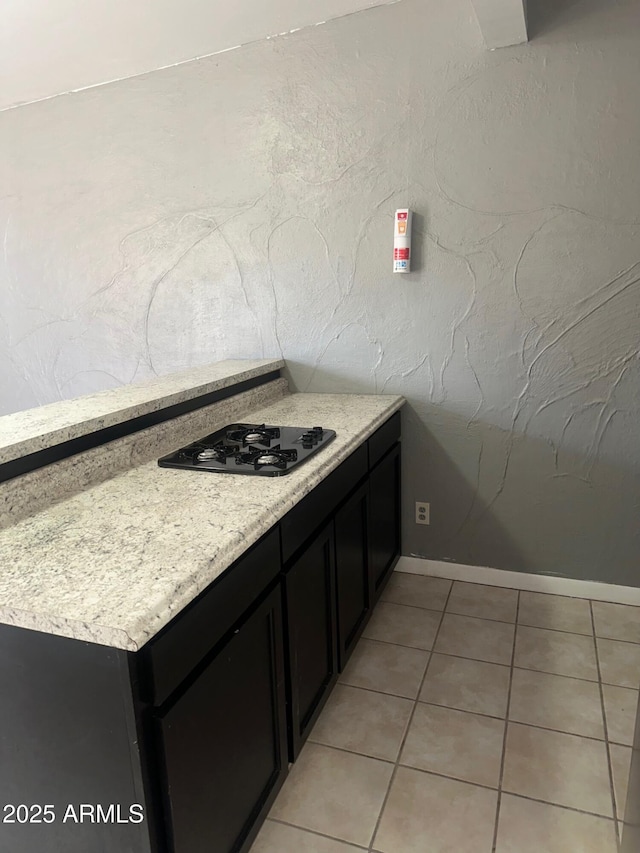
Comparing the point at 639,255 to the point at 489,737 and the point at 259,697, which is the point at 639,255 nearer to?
the point at 489,737

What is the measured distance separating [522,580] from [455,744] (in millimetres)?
1034

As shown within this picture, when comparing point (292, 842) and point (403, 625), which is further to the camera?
point (403, 625)

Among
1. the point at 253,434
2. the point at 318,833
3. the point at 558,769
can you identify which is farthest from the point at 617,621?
the point at 253,434

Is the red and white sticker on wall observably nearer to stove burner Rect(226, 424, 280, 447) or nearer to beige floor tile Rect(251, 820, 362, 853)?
stove burner Rect(226, 424, 280, 447)

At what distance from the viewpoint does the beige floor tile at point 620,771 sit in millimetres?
1562

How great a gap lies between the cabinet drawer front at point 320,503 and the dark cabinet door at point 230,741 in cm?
15

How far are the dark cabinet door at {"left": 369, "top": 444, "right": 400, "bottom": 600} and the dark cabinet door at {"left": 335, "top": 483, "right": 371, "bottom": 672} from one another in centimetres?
8

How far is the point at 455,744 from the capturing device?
1.78m

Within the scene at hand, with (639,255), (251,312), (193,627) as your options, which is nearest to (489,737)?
→ (193,627)

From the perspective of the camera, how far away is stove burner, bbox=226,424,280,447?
6.29 feet

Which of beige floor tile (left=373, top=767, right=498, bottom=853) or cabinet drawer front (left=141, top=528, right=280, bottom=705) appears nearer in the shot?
cabinet drawer front (left=141, top=528, right=280, bottom=705)

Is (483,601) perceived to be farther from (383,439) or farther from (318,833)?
(318,833)

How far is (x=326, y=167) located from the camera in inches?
100

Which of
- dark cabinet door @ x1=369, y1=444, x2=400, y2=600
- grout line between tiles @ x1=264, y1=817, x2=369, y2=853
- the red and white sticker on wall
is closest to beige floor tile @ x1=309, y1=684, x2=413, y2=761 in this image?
grout line between tiles @ x1=264, y1=817, x2=369, y2=853
